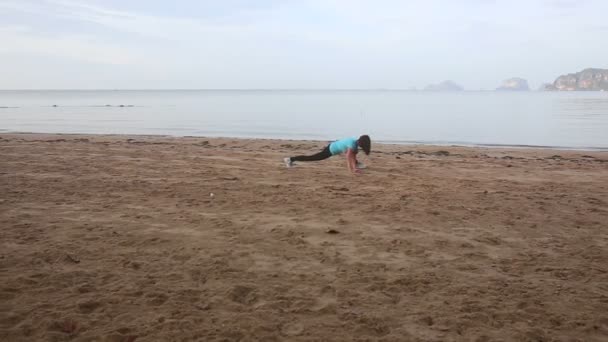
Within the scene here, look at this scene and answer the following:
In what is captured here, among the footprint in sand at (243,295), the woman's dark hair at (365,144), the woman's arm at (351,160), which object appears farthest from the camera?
the woman's arm at (351,160)

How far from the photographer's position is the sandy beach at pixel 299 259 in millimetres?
3428

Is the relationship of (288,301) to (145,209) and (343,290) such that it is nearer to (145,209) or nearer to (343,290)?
(343,290)

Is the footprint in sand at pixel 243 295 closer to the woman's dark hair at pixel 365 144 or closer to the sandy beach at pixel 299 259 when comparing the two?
the sandy beach at pixel 299 259

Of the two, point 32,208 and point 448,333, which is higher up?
point 32,208

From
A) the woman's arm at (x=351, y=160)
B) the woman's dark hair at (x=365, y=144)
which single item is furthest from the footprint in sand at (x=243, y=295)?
the woman's arm at (x=351, y=160)

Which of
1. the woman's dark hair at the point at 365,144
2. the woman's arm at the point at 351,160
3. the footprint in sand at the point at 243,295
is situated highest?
the woman's dark hair at the point at 365,144

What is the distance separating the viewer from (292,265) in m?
4.62

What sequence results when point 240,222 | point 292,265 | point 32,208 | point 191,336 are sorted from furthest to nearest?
point 32,208 → point 240,222 → point 292,265 → point 191,336

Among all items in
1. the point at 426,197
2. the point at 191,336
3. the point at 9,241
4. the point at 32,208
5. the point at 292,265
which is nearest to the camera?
the point at 191,336

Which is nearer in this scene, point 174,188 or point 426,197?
point 426,197

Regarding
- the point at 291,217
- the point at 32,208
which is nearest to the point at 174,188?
the point at 32,208

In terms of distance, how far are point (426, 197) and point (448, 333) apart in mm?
4614

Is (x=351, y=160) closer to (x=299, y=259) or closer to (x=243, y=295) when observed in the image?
(x=299, y=259)

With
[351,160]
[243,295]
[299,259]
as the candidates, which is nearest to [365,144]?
[351,160]
